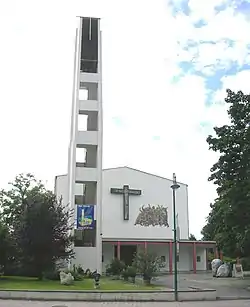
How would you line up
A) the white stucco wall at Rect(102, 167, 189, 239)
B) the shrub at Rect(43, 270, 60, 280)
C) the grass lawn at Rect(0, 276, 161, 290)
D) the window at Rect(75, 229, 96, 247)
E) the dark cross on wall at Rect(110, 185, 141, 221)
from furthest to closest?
the dark cross on wall at Rect(110, 185, 141, 221) → the white stucco wall at Rect(102, 167, 189, 239) → the window at Rect(75, 229, 96, 247) → the shrub at Rect(43, 270, 60, 280) → the grass lawn at Rect(0, 276, 161, 290)

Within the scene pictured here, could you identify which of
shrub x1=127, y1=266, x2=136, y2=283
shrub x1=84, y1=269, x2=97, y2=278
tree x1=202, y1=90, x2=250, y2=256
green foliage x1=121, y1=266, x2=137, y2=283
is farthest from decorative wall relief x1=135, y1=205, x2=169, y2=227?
tree x1=202, y1=90, x2=250, y2=256

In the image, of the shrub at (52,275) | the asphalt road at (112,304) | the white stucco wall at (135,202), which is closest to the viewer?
the asphalt road at (112,304)

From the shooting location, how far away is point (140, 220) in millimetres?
49156

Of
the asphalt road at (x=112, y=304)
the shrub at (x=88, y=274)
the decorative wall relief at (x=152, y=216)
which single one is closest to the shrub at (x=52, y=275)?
the shrub at (x=88, y=274)

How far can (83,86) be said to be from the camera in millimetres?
40750

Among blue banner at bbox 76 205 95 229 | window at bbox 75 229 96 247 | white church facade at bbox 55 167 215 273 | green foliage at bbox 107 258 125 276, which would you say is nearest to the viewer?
green foliage at bbox 107 258 125 276

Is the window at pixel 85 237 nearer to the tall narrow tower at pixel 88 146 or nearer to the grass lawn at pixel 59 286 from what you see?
the tall narrow tower at pixel 88 146

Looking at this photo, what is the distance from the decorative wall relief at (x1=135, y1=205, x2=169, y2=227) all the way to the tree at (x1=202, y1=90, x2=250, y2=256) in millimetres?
20948

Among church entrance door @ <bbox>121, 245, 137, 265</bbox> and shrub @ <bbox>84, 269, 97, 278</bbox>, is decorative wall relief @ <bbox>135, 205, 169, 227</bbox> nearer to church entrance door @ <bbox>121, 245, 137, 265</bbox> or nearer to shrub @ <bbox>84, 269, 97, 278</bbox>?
church entrance door @ <bbox>121, 245, 137, 265</bbox>

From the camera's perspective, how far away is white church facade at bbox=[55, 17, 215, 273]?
36938 mm

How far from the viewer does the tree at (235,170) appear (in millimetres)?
25906

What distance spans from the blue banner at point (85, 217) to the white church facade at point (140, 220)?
1014cm

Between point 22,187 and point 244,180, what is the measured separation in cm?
2811

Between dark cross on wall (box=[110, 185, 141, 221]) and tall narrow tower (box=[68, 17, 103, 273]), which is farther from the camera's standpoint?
dark cross on wall (box=[110, 185, 141, 221])
